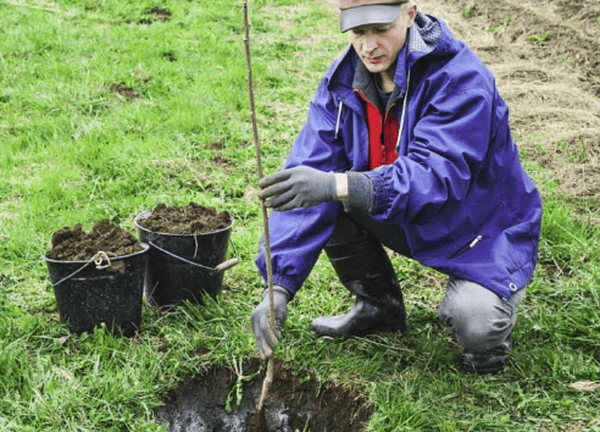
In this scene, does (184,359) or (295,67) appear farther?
(295,67)

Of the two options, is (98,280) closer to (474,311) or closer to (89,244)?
(89,244)

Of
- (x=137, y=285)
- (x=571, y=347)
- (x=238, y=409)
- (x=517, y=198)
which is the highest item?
(x=517, y=198)

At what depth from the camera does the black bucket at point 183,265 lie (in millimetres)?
3656

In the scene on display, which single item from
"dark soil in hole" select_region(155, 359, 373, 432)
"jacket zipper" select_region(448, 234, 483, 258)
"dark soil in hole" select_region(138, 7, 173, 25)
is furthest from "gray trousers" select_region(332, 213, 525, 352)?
"dark soil in hole" select_region(138, 7, 173, 25)

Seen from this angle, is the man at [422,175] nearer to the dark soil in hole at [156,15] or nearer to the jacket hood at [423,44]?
the jacket hood at [423,44]

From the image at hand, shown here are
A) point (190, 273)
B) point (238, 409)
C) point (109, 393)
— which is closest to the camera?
point (109, 393)

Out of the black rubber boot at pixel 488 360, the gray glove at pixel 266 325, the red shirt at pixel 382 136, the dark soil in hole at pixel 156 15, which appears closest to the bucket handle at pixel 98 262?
the gray glove at pixel 266 325

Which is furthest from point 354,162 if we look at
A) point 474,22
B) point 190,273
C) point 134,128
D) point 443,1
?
point 443,1

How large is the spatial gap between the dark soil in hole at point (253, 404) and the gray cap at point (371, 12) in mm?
1529

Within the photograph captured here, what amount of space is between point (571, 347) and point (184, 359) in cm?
176

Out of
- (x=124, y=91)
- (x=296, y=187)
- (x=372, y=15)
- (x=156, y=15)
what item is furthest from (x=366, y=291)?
(x=156, y=15)

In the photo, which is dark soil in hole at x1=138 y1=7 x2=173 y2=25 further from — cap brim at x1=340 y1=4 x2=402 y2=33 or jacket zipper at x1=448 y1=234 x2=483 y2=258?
jacket zipper at x1=448 y1=234 x2=483 y2=258

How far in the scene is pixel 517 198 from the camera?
10.2 feet

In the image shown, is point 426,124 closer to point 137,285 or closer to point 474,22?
point 137,285
